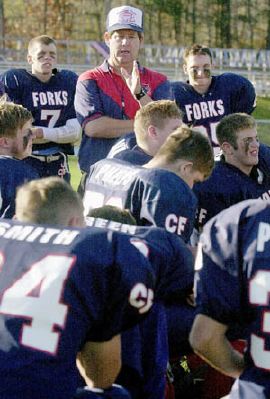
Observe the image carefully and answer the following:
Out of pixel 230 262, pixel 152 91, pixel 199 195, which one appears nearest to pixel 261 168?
pixel 199 195

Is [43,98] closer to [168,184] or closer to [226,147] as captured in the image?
[226,147]

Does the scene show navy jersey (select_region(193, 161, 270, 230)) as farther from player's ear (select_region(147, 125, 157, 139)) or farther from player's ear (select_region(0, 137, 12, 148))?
player's ear (select_region(0, 137, 12, 148))

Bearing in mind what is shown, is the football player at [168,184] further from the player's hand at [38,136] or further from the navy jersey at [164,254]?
the player's hand at [38,136]

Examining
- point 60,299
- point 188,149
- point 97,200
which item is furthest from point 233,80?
point 60,299

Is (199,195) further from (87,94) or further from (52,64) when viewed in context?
(52,64)

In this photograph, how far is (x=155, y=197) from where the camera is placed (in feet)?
14.0

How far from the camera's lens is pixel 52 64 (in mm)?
7766

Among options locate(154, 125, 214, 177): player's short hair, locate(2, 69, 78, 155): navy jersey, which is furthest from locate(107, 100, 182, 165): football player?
locate(2, 69, 78, 155): navy jersey

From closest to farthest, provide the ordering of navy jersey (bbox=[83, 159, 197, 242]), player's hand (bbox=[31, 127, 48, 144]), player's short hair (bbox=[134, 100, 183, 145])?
navy jersey (bbox=[83, 159, 197, 242])
player's short hair (bbox=[134, 100, 183, 145])
player's hand (bbox=[31, 127, 48, 144])

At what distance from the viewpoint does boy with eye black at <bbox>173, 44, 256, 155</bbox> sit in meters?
7.18

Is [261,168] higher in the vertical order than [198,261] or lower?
lower

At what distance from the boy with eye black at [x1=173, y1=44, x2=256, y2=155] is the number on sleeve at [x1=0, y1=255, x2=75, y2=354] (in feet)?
13.8

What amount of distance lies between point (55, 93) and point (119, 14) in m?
1.58

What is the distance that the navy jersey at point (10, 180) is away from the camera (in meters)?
4.78
